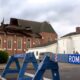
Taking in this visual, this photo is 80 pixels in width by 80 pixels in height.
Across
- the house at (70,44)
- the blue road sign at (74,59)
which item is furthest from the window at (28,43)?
the blue road sign at (74,59)

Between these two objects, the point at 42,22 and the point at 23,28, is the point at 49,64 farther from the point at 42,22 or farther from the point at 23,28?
the point at 42,22

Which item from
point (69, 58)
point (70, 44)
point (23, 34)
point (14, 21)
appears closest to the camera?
point (69, 58)

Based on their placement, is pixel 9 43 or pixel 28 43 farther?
pixel 28 43

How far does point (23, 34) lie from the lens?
84500 millimetres

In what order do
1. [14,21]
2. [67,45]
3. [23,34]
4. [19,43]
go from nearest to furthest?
[67,45] < [19,43] < [23,34] < [14,21]

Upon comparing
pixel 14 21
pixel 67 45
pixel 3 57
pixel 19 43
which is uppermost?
pixel 14 21

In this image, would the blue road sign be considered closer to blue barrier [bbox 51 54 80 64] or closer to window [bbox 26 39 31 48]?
blue barrier [bbox 51 54 80 64]

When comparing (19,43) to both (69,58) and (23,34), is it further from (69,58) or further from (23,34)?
(69,58)

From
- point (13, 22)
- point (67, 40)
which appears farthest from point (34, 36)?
point (67, 40)

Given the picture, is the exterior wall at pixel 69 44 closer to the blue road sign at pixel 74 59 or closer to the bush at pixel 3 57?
the bush at pixel 3 57

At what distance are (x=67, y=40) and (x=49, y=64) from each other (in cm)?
5841

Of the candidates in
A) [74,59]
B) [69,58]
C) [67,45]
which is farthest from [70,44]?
[74,59]

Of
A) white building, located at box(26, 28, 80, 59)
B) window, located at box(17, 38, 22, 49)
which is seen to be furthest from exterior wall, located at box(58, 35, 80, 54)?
window, located at box(17, 38, 22, 49)

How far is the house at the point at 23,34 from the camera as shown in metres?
79.2
